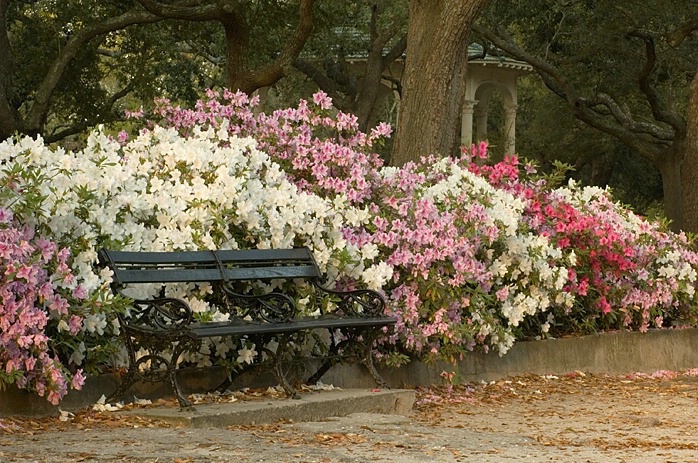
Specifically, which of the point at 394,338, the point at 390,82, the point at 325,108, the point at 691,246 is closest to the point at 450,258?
the point at 394,338

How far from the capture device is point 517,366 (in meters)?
10.5

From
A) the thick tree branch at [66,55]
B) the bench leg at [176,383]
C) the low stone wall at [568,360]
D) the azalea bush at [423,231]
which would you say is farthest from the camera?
the thick tree branch at [66,55]

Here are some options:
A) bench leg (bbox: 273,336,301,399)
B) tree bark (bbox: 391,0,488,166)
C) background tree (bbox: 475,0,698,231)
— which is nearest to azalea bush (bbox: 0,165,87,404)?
bench leg (bbox: 273,336,301,399)

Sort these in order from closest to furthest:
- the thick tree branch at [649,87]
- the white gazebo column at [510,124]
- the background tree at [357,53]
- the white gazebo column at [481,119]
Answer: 1. the thick tree branch at [649,87]
2. the background tree at [357,53]
3. the white gazebo column at [510,124]
4. the white gazebo column at [481,119]

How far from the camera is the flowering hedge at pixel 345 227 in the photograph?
7418 millimetres

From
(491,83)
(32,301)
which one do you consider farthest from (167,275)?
(491,83)

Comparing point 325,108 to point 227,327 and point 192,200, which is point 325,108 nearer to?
point 192,200

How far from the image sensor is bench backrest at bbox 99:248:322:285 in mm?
7469

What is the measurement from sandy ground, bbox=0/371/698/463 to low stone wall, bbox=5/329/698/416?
161mm

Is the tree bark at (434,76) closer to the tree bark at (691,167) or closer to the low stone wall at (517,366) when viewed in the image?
the low stone wall at (517,366)

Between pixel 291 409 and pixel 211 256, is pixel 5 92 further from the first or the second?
pixel 291 409

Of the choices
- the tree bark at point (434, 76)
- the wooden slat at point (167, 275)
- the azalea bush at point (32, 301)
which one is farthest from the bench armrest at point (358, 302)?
the tree bark at point (434, 76)

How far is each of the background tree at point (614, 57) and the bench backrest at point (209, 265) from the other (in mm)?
16219

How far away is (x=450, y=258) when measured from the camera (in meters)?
9.55
